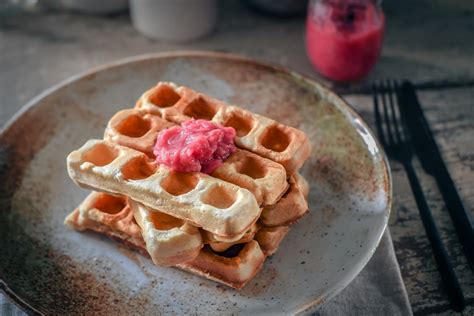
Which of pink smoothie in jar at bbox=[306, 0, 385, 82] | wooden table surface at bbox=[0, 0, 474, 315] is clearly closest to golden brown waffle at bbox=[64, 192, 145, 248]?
wooden table surface at bbox=[0, 0, 474, 315]

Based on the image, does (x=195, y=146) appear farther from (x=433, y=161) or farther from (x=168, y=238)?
(x=433, y=161)

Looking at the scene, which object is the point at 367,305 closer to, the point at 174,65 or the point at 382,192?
the point at 382,192

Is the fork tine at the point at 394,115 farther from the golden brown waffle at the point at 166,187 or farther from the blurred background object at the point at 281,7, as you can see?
the golden brown waffle at the point at 166,187

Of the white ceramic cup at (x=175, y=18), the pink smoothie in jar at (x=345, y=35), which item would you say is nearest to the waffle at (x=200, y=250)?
the pink smoothie in jar at (x=345, y=35)

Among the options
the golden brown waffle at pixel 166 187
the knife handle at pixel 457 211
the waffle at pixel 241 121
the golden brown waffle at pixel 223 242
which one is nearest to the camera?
the golden brown waffle at pixel 166 187

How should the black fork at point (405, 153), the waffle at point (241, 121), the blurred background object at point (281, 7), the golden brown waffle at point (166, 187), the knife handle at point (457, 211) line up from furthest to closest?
the blurred background object at point (281, 7)
the knife handle at point (457, 211)
the black fork at point (405, 153)
the waffle at point (241, 121)
the golden brown waffle at point (166, 187)

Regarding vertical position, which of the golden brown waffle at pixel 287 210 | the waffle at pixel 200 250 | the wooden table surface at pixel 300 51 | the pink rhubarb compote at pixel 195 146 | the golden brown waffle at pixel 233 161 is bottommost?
the wooden table surface at pixel 300 51
